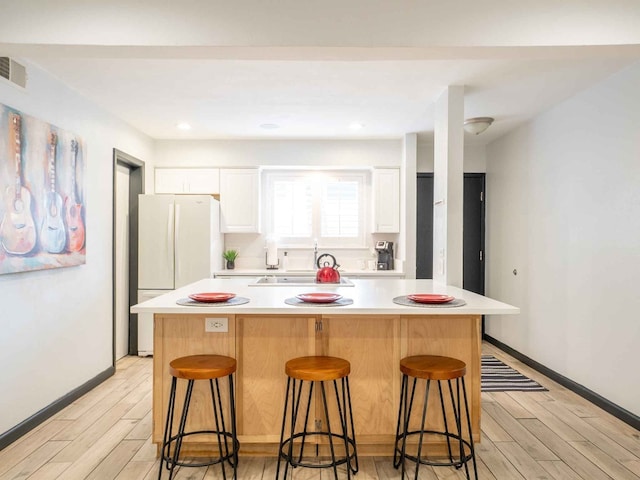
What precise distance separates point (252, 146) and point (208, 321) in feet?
10.8

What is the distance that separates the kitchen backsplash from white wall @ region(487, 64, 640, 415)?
1.59m

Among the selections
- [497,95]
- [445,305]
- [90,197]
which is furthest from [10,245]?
[497,95]

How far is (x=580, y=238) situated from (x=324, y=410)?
8.37 ft

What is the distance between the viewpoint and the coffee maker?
5525 mm

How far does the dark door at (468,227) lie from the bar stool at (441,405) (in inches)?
130

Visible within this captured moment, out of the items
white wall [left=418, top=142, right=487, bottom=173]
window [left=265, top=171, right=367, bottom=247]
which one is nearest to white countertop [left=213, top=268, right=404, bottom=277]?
window [left=265, top=171, right=367, bottom=247]

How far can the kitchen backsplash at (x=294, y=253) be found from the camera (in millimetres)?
5789

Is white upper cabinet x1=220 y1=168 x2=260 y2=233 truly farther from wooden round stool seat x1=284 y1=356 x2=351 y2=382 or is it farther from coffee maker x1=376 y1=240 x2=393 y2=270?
wooden round stool seat x1=284 y1=356 x2=351 y2=382

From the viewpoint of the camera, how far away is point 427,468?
257 centimetres

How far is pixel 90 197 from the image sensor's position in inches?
156

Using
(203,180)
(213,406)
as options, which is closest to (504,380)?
(213,406)

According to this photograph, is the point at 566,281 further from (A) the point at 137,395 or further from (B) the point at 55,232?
(B) the point at 55,232

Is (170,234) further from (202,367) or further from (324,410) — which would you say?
(324,410)

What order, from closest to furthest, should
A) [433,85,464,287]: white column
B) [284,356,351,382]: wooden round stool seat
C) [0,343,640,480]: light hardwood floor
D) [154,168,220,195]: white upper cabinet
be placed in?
[284,356,351,382]: wooden round stool seat, [0,343,640,480]: light hardwood floor, [433,85,464,287]: white column, [154,168,220,195]: white upper cabinet
